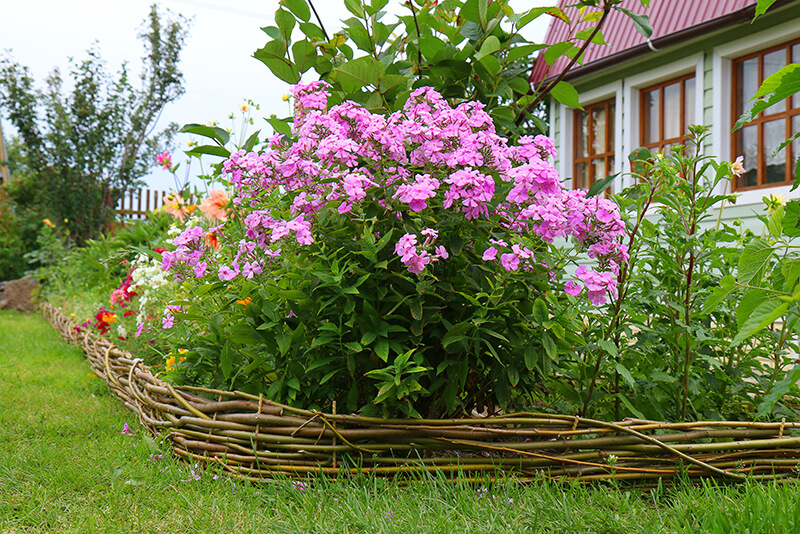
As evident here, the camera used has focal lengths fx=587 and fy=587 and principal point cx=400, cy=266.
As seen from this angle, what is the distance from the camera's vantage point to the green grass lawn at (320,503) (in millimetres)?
1450

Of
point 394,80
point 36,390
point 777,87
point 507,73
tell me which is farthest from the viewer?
point 36,390

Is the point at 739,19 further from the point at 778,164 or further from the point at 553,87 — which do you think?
the point at 553,87

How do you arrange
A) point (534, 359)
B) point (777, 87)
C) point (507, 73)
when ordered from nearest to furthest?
1. point (777, 87)
2. point (534, 359)
3. point (507, 73)

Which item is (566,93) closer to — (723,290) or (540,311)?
(540,311)

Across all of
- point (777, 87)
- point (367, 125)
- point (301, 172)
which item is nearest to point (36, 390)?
point (301, 172)

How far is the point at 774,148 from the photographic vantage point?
5324 mm

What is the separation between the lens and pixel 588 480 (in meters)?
1.76

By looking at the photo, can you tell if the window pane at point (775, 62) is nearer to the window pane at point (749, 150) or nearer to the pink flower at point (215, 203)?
the window pane at point (749, 150)

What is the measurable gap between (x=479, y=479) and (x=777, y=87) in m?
1.24

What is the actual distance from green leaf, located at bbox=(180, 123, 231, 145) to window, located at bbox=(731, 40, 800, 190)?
16.2ft

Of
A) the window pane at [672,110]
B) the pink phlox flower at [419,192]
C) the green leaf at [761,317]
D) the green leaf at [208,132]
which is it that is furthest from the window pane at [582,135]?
the green leaf at [761,317]

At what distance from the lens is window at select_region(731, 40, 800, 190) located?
5156 mm

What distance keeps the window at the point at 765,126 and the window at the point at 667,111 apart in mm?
541

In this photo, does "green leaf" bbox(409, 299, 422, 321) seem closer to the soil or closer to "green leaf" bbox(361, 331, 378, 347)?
"green leaf" bbox(361, 331, 378, 347)
